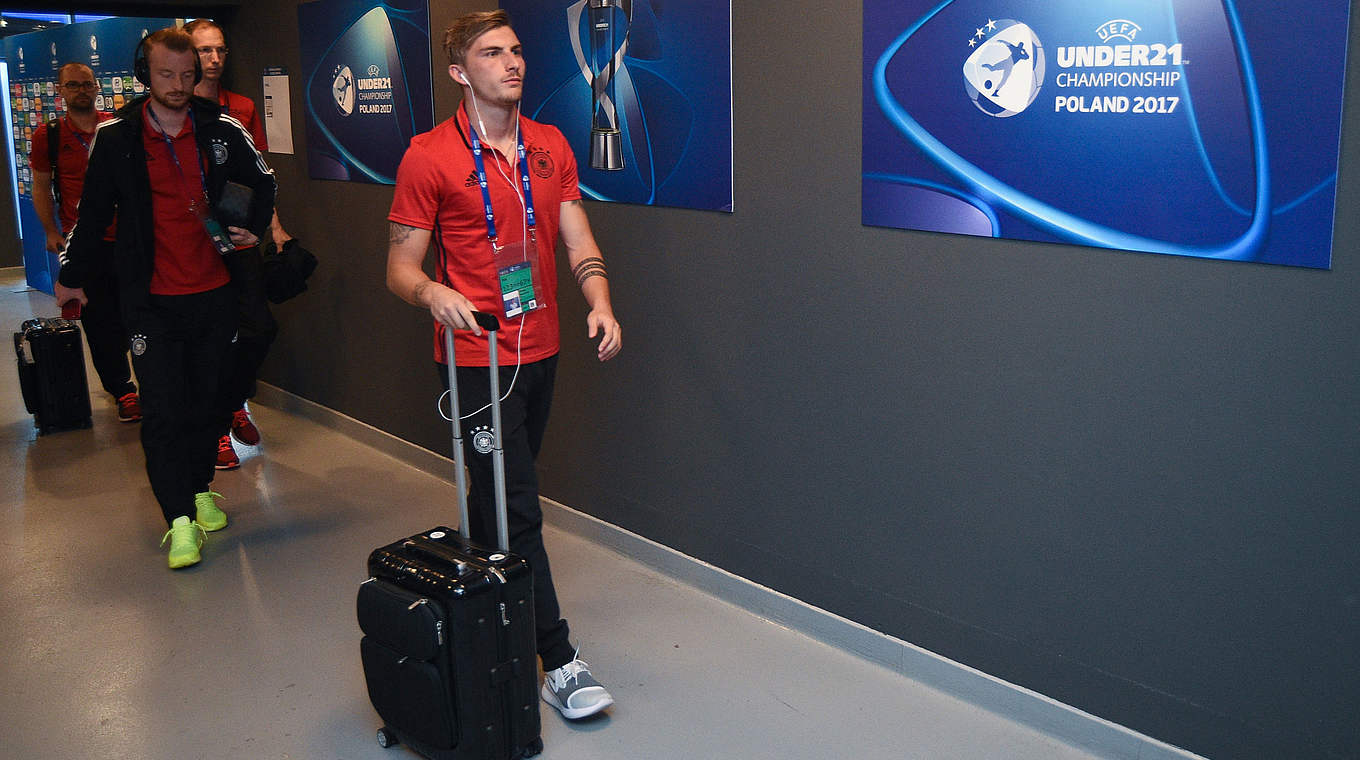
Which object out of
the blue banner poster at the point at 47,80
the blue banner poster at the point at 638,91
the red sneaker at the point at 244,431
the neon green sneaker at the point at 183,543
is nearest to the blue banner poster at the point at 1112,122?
the blue banner poster at the point at 638,91

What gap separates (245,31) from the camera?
5793 mm

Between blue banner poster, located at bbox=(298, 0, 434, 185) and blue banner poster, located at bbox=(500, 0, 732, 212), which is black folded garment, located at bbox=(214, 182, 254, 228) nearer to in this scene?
blue banner poster, located at bbox=(298, 0, 434, 185)

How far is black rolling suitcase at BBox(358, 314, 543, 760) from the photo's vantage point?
2.60 meters

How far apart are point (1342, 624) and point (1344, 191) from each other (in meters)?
0.84

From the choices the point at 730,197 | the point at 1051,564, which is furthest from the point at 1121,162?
the point at 730,197

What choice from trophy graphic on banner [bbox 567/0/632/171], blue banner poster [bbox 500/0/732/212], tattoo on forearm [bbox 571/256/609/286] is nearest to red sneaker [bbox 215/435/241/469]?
blue banner poster [bbox 500/0/732/212]

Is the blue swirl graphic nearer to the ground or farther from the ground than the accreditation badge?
farther from the ground

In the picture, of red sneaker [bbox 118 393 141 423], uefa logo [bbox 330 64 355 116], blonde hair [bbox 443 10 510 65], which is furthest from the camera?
red sneaker [bbox 118 393 141 423]

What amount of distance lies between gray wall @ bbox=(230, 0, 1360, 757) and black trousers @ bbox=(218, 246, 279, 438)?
1.17 m

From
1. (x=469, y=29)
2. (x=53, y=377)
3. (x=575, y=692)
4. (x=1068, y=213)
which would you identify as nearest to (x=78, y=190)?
(x=53, y=377)

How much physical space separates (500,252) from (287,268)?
2.31 m

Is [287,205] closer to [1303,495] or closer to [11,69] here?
[1303,495]

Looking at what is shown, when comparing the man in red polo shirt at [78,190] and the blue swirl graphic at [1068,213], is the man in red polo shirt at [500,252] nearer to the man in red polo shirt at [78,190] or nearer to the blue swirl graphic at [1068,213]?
the blue swirl graphic at [1068,213]

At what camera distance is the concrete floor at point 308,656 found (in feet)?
9.53
